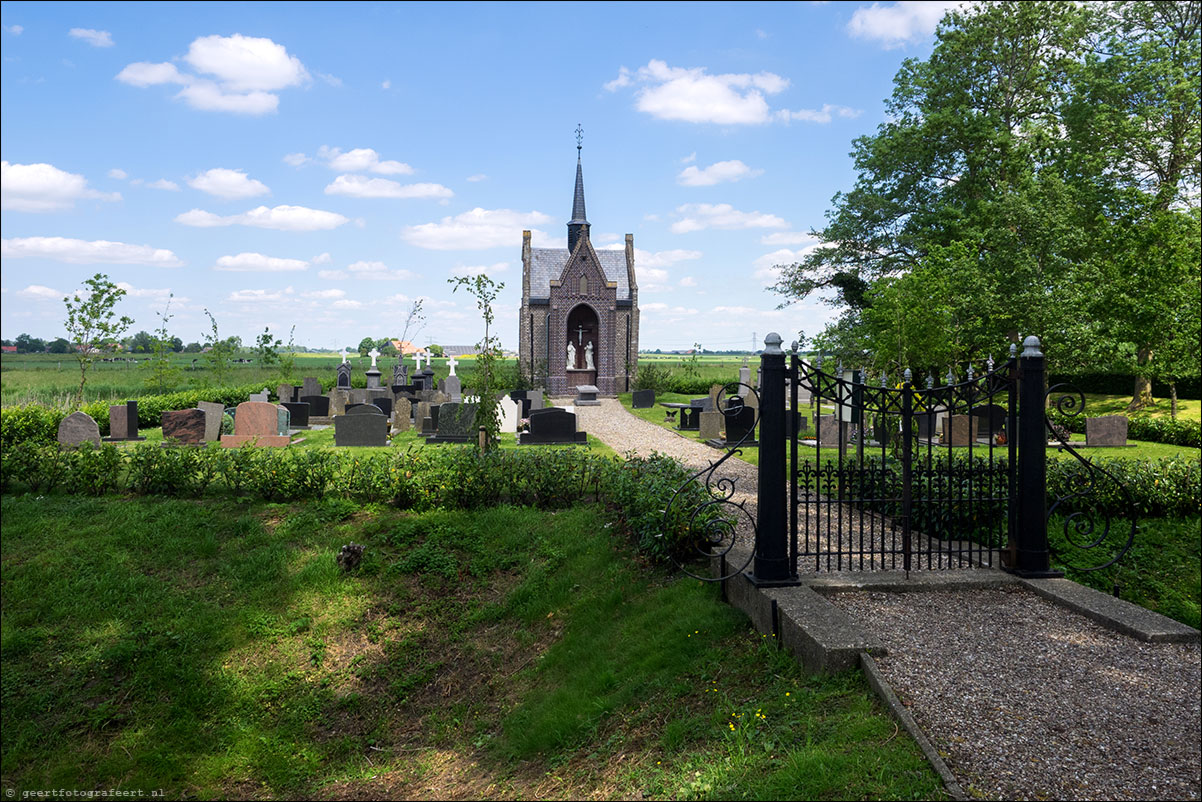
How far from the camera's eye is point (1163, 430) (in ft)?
60.1

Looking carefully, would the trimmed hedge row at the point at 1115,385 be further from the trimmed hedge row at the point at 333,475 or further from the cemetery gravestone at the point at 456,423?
the trimmed hedge row at the point at 333,475

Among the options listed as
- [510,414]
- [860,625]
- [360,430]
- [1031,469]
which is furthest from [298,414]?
[1031,469]

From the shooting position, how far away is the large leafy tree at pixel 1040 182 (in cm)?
2373

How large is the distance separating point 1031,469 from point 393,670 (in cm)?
640

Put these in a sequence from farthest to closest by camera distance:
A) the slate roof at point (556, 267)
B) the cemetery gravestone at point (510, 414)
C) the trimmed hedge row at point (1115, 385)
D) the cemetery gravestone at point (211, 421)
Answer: the slate roof at point (556, 267) < the trimmed hedge row at point (1115, 385) < the cemetery gravestone at point (510, 414) < the cemetery gravestone at point (211, 421)

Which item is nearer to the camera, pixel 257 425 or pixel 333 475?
pixel 333 475

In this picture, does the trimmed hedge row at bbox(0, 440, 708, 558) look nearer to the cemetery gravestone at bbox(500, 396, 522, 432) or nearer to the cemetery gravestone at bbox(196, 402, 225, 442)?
the cemetery gravestone at bbox(196, 402, 225, 442)

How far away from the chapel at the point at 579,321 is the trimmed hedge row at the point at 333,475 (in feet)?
84.5

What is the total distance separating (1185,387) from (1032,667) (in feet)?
95.6

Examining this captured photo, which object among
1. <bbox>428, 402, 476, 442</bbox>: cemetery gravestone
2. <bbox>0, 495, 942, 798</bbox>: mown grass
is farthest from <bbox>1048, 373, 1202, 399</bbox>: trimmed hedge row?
<bbox>0, 495, 942, 798</bbox>: mown grass

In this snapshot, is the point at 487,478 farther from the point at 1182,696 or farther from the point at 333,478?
the point at 1182,696

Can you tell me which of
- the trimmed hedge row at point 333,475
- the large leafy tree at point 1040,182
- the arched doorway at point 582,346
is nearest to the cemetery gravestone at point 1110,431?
the large leafy tree at point 1040,182

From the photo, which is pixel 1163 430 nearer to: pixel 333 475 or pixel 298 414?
pixel 333 475

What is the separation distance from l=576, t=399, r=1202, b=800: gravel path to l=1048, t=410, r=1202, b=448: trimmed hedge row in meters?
13.4
